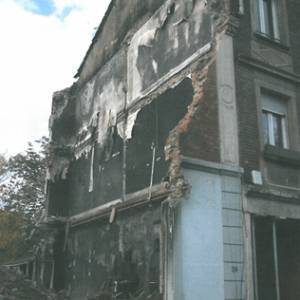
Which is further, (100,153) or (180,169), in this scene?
(100,153)

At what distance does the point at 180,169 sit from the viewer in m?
9.63

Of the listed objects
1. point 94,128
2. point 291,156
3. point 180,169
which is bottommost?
point 180,169

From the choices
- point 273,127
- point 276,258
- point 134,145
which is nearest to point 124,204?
point 134,145

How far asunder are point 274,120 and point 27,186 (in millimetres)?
19527

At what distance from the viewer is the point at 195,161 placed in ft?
32.4

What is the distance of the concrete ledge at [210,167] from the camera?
9.77m

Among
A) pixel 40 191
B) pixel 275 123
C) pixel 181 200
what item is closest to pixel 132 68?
pixel 275 123

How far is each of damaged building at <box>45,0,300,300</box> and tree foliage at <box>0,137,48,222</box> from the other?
12.4 metres

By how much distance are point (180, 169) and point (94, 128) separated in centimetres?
717

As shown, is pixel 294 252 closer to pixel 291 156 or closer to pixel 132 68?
pixel 291 156

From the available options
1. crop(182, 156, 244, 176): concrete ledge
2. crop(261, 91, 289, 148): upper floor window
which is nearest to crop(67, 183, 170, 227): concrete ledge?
crop(182, 156, 244, 176): concrete ledge

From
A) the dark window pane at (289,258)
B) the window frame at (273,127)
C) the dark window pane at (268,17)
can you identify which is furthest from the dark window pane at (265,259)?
the dark window pane at (268,17)

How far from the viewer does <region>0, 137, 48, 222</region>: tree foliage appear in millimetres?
27703

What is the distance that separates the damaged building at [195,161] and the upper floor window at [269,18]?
0.04 metres
